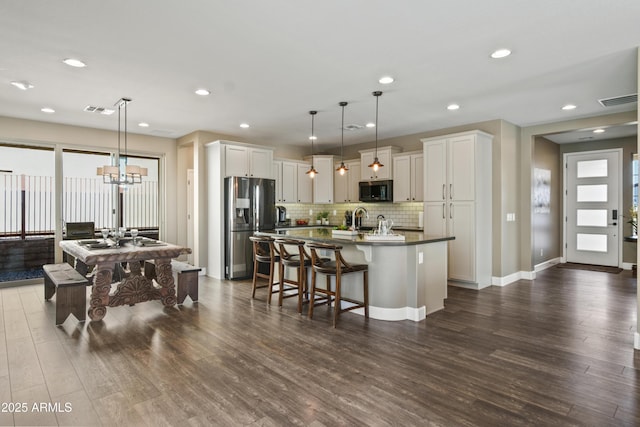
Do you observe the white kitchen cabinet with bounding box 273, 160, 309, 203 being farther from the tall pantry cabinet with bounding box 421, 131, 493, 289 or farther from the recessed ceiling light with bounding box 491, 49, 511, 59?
the recessed ceiling light with bounding box 491, 49, 511, 59

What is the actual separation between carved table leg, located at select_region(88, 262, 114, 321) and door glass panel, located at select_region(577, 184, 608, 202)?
29.1 ft

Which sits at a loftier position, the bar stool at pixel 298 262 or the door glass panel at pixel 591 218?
the door glass panel at pixel 591 218

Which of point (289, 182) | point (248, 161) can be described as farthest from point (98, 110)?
point (289, 182)

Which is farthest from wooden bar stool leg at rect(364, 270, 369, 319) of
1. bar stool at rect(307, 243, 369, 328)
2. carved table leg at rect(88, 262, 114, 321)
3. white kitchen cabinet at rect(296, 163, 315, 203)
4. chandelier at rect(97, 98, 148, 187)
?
white kitchen cabinet at rect(296, 163, 315, 203)

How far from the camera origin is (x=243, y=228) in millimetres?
6465

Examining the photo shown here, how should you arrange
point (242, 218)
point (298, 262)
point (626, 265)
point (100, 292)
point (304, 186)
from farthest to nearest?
point (304, 186)
point (626, 265)
point (242, 218)
point (298, 262)
point (100, 292)

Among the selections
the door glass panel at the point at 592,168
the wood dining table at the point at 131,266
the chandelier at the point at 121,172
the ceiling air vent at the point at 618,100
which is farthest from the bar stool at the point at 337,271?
the door glass panel at the point at 592,168

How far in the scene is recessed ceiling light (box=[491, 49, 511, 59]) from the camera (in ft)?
10.8

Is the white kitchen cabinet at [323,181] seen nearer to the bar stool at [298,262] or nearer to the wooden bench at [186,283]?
the bar stool at [298,262]

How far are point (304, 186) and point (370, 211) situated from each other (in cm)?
154

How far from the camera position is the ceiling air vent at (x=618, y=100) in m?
4.61

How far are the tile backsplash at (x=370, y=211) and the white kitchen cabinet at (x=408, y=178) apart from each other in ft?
1.04

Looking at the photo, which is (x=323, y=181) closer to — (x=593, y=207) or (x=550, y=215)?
(x=550, y=215)

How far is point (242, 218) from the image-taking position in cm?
645
